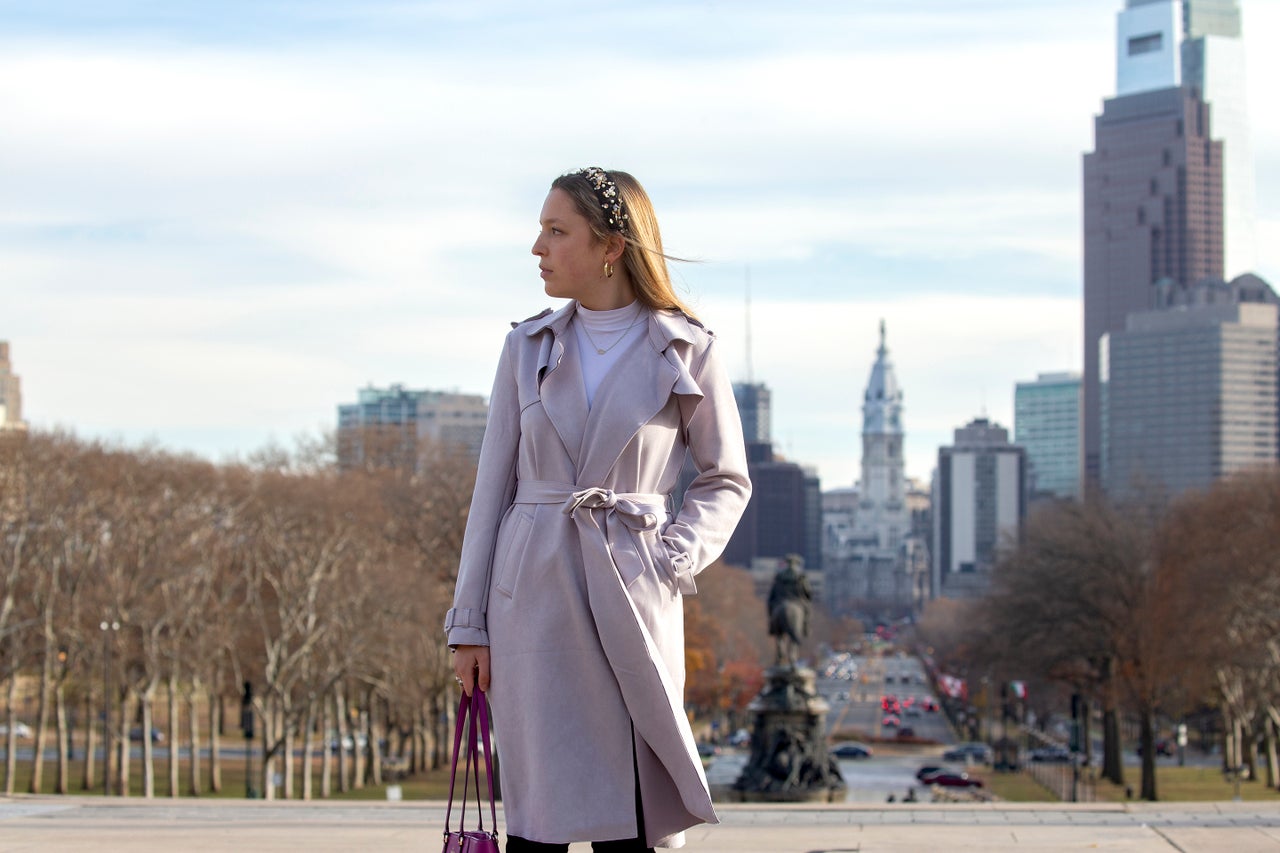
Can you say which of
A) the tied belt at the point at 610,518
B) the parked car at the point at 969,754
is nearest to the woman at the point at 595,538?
the tied belt at the point at 610,518

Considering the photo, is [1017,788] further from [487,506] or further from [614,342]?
[487,506]

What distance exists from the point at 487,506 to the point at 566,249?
816 mm

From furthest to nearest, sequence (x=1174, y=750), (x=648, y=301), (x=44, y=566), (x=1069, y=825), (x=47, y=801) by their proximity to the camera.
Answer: (x=1174, y=750), (x=44, y=566), (x=47, y=801), (x=1069, y=825), (x=648, y=301)

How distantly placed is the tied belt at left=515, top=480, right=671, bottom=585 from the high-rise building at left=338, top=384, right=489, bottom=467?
68.6 meters

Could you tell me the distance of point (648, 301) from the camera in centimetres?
589

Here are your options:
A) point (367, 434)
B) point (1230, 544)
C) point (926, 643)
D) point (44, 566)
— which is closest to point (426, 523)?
point (44, 566)

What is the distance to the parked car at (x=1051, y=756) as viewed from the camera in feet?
255

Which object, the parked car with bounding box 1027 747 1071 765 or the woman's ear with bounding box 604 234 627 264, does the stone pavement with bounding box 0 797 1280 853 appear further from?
the parked car with bounding box 1027 747 1071 765

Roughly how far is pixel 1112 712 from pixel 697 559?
54.6 m

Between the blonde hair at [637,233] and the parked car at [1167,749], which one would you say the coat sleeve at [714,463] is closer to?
the blonde hair at [637,233]

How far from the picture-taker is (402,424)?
104500 millimetres

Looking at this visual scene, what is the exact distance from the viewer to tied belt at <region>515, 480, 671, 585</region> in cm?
546

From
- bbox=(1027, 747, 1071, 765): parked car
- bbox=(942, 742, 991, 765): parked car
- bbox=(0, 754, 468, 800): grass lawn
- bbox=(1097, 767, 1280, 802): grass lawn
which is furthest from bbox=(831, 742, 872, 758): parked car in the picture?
bbox=(0, 754, 468, 800): grass lawn

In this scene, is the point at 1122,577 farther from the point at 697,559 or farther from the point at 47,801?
the point at 697,559
